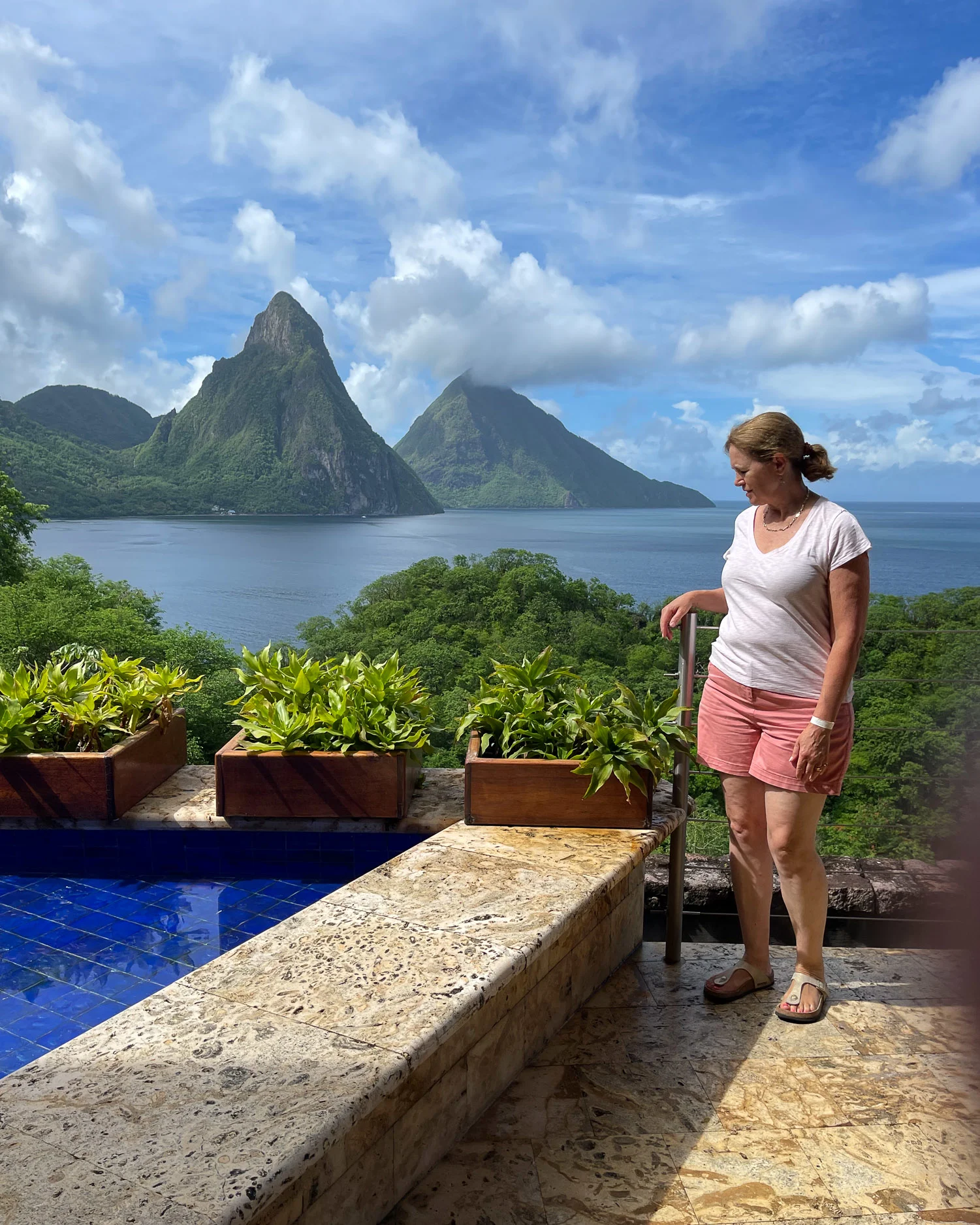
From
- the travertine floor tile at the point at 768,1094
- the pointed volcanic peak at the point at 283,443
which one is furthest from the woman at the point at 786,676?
the pointed volcanic peak at the point at 283,443

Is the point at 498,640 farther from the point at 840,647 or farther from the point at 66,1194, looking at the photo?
the point at 66,1194

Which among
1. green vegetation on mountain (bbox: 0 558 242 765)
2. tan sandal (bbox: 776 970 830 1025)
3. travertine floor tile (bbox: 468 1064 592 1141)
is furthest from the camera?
green vegetation on mountain (bbox: 0 558 242 765)

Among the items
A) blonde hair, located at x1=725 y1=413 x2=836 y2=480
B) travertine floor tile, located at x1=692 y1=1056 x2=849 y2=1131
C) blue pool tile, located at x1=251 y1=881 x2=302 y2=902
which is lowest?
travertine floor tile, located at x1=692 y1=1056 x2=849 y2=1131

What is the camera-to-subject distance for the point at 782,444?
2354 mm

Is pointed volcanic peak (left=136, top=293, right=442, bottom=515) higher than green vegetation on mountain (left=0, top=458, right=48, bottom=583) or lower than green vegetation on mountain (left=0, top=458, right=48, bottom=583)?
higher

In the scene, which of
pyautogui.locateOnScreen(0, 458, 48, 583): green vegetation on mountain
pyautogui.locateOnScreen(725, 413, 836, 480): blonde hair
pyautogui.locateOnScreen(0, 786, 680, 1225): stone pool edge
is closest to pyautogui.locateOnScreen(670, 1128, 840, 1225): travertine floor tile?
pyautogui.locateOnScreen(0, 786, 680, 1225): stone pool edge

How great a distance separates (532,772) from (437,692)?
15.5 meters

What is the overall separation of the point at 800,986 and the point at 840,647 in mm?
924

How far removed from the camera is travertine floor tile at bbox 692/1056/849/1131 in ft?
6.71

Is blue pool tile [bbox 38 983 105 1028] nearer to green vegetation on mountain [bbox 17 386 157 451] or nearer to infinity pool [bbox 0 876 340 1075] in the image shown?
infinity pool [bbox 0 876 340 1075]

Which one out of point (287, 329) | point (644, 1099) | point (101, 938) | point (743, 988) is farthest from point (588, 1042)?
point (287, 329)

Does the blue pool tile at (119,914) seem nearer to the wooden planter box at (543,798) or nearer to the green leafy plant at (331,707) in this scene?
the green leafy plant at (331,707)

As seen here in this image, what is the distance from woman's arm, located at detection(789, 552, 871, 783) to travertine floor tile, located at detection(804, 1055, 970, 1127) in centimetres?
70

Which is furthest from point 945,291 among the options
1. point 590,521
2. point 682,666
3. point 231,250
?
point 682,666
